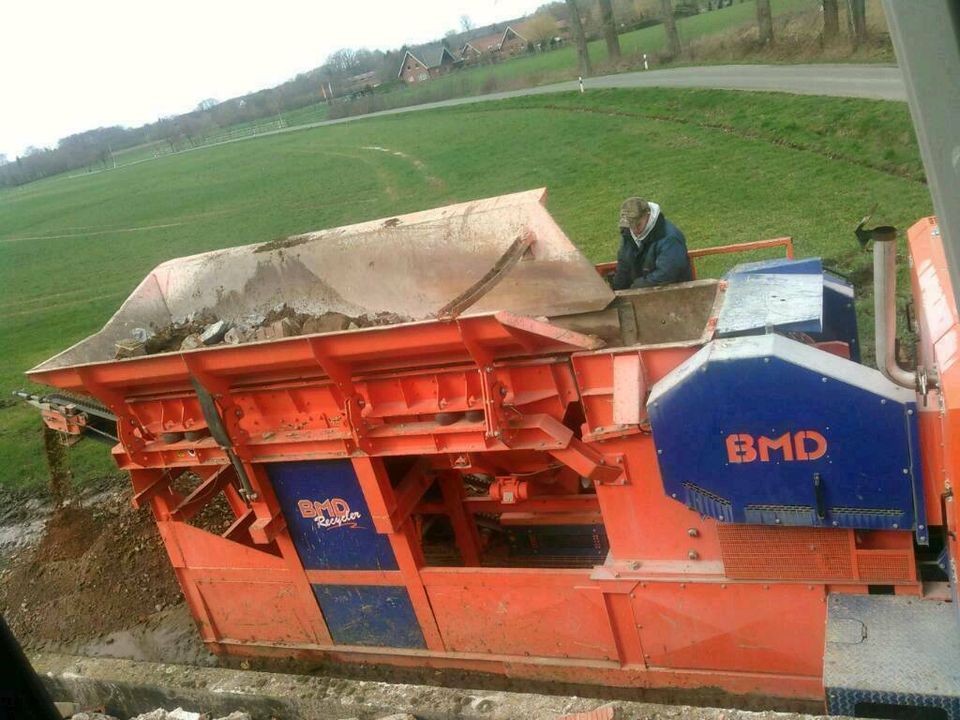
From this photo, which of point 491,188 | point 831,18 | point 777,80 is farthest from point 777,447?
point 777,80

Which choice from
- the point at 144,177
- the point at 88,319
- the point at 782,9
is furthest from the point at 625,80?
the point at 144,177

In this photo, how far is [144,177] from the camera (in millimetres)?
42406

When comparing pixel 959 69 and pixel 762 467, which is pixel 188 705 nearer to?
pixel 762 467

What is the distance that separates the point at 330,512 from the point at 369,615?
2.48ft

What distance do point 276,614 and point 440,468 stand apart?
1.60 m

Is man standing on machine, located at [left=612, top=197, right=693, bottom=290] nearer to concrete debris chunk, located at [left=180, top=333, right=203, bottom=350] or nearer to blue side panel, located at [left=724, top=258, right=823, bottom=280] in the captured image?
blue side panel, located at [left=724, top=258, right=823, bottom=280]

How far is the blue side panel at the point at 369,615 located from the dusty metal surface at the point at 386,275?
187 cm

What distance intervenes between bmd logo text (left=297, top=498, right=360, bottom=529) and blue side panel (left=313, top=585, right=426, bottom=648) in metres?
0.46

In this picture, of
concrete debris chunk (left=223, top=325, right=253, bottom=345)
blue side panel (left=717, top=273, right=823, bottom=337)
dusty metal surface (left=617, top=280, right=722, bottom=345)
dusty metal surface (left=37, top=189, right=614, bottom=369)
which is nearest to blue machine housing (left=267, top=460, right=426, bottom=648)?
concrete debris chunk (left=223, top=325, right=253, bottom=345)

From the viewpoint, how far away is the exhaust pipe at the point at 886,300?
6.77ft

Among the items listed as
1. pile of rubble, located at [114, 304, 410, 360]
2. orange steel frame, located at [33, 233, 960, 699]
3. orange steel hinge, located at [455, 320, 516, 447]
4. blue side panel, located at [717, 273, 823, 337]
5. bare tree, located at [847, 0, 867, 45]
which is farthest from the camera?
bare tree, located at [847, 0, 867, 45]

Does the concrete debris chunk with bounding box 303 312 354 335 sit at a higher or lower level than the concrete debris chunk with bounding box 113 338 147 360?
lower

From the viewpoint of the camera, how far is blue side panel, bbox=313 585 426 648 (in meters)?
4.99

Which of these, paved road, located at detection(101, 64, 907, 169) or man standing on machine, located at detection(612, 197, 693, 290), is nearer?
man standing on machine, located at detection(612, 197, 693, 290)
